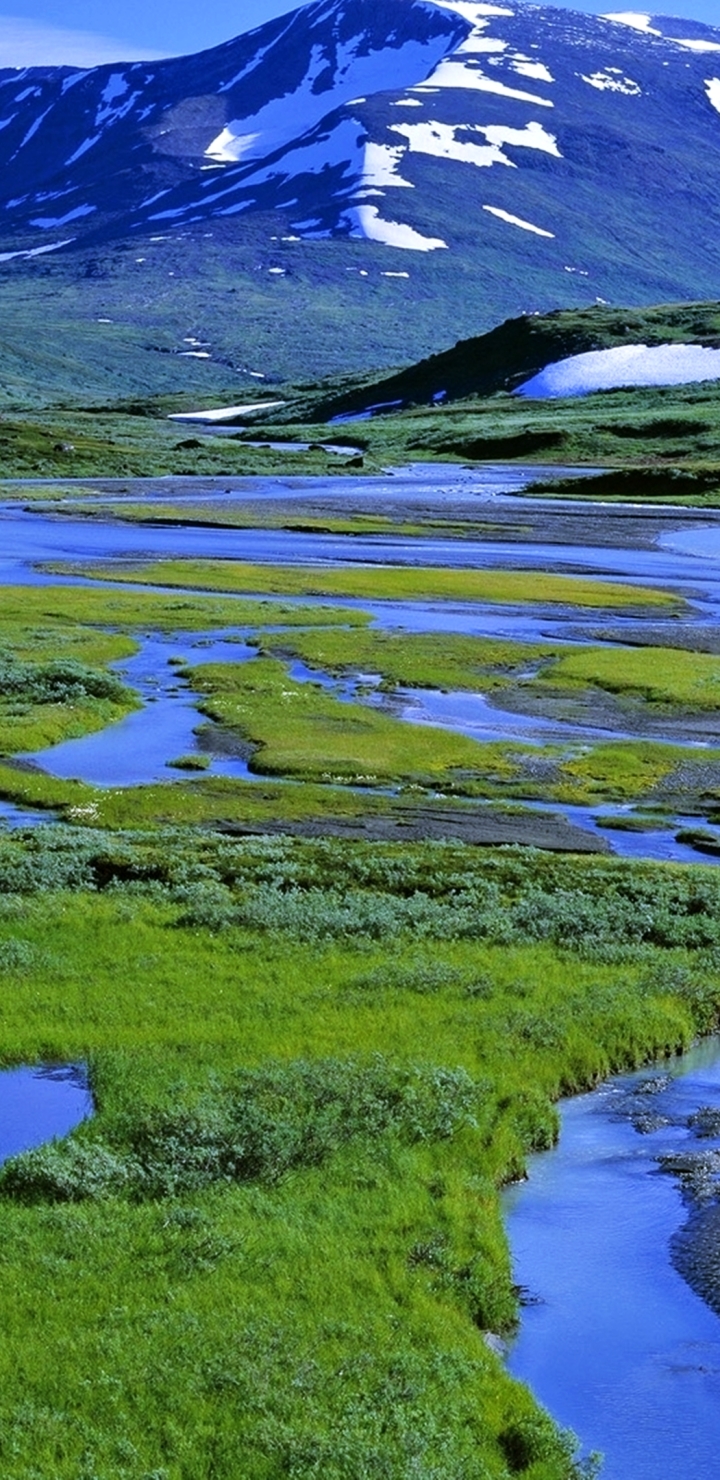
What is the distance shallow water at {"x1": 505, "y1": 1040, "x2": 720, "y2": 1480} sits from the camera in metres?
14.5

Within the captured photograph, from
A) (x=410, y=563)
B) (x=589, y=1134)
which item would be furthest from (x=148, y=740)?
(x=410, y=563)

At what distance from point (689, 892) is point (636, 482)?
115 m

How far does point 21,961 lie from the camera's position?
25422 mm

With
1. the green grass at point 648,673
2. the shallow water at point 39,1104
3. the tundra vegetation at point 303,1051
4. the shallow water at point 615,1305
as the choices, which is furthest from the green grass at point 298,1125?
the green grass at point 648,673

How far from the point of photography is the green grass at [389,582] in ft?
254

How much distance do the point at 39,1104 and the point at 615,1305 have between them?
24.4 ft

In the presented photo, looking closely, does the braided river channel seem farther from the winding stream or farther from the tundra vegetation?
the tundra vegetation

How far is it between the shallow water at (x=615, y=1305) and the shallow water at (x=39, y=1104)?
200 inches

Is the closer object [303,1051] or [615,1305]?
[615,1305]

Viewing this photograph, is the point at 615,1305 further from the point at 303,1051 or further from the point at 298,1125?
the point at 303,1051

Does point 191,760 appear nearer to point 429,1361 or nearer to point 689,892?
point 689,892

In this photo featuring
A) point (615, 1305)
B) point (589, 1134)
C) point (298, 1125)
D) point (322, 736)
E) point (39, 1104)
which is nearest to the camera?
point (615, 1305)

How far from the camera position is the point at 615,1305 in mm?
16781

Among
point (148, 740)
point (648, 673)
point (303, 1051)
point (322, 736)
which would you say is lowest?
point (303, 1051)
